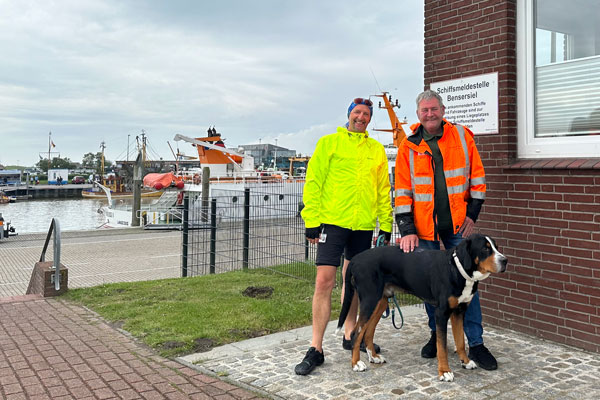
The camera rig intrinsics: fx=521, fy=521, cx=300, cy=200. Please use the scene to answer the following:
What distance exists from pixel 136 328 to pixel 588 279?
13.8 feet

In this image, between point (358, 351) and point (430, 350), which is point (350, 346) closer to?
point (358, 351)

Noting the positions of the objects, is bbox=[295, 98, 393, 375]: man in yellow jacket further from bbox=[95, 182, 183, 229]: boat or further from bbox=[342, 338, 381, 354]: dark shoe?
bbox=[95, 182, 183, 229]: boat

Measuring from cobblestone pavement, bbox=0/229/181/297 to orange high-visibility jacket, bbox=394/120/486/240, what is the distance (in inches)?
362

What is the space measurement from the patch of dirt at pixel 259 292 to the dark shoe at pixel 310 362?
270 centimetres

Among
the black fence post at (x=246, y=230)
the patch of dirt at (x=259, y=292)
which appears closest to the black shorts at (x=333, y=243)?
the patch of dirt at (x=259, y=292)

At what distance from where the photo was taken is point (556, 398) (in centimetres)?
336

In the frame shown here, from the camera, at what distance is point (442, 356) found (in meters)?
3.69

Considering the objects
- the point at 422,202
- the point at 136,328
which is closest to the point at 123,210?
the point at 136,328

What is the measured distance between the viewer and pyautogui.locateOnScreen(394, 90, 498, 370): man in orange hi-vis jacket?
13.2 feet

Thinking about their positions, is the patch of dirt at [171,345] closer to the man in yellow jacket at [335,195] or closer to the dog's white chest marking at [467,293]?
the man in yellow jacket at [335,195]

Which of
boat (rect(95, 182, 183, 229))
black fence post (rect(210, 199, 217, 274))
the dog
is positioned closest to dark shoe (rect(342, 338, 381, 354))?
the dog

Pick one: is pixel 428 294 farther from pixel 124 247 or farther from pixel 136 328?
pixel 124 247

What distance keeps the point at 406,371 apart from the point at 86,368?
8.24ft

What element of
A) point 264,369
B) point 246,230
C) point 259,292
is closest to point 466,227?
point 264,369
